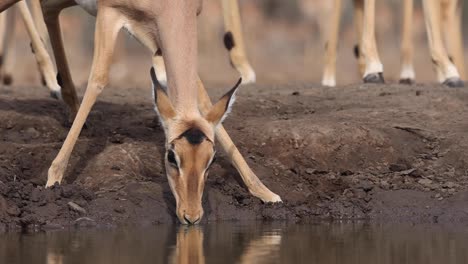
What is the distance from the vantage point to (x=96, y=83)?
11.7m

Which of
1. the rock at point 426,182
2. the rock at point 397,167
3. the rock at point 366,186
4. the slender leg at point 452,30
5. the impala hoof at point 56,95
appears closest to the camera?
the rock at point 366,186

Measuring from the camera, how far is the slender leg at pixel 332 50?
57.7 ft

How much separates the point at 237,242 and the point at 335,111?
13.8 ft

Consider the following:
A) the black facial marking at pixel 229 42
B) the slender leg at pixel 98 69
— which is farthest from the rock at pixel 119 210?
the black facial marking at pixel 229 42

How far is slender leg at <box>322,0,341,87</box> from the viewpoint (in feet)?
57.7

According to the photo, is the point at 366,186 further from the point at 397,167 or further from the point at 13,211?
the point at 13,211

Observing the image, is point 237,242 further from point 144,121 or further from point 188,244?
point 144,121

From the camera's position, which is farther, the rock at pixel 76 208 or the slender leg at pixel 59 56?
the slender leg at pixel 59 56

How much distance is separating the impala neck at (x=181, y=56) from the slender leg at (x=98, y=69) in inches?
18.2

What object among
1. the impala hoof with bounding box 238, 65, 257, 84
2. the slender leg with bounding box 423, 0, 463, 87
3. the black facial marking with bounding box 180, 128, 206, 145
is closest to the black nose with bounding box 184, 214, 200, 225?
the black facial marking with bounding box 180, 128, 206, 145

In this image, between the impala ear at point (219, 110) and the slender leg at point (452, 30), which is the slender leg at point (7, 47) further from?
the impala ear at point (219, 110)

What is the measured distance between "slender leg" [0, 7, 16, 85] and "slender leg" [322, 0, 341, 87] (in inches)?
173

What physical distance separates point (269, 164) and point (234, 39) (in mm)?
4452

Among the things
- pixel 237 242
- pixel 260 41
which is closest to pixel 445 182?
pixel 237 242
